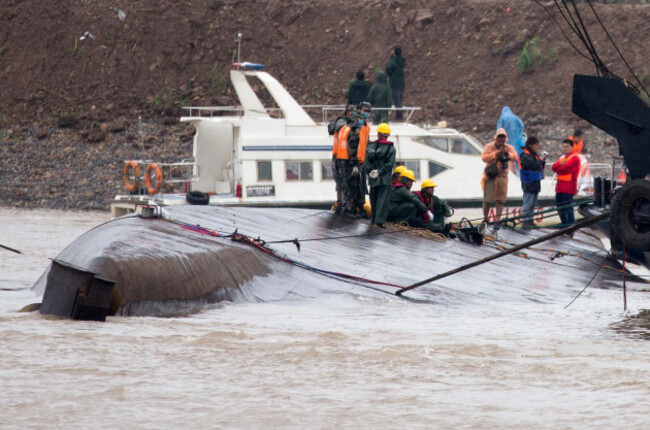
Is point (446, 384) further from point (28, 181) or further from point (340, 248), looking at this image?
point (28, 181)

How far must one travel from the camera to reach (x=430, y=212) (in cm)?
1778

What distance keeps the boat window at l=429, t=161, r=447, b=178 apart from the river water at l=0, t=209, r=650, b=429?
1328 cm

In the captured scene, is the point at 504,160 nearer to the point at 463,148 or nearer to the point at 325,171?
the point at 463,148

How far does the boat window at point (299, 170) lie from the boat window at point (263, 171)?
39 cm

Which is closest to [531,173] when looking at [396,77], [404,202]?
[404,202]

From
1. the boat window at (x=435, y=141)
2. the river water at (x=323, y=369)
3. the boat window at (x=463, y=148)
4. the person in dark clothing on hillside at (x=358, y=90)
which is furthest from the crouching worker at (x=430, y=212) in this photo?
the person in dark clothing on hillside at (x=358, y=90)

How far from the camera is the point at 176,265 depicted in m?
11.9

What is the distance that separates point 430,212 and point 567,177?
13.3 feet

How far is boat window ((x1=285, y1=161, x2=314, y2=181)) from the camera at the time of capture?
25.8 metres

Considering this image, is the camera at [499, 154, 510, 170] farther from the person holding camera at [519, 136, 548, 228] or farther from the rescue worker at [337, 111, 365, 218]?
the rescue worker at [337, 111, 365, 218]

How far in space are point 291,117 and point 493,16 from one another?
1711 cm

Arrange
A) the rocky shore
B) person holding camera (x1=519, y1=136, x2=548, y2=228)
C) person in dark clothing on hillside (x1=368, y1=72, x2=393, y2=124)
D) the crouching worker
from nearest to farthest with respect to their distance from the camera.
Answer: the crouching worker < person holding camera (x1=519, y1=136, x2=548, y2=228) < person in dark clothing on hillside (x1=368, y1=72, x2=393, y2=124) < the rocky shore

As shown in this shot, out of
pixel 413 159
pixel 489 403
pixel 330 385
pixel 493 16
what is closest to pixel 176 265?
pixel 330 385

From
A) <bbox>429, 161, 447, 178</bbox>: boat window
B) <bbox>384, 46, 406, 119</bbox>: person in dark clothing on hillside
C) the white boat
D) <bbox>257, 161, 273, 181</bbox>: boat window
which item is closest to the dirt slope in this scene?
<bbox>384, 46, 406, 119</bbox>: person in dark clothing on hillside
